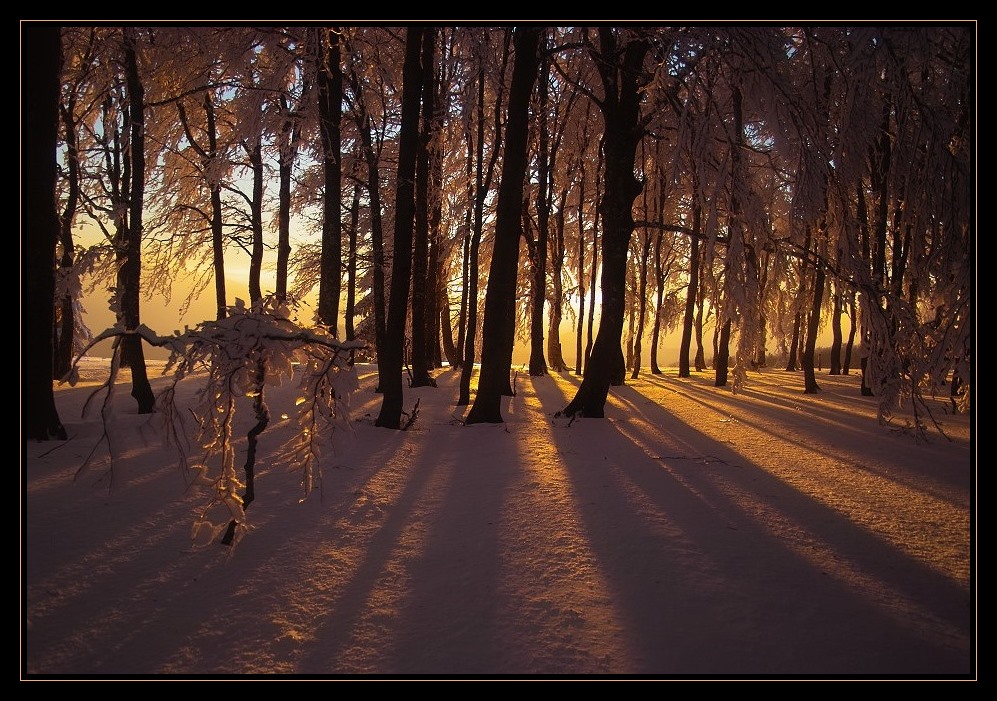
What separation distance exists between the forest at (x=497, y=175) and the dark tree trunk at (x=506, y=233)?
36 millimetres

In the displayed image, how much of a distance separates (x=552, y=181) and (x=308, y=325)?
15.0m

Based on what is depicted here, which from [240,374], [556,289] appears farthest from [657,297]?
[240,374]

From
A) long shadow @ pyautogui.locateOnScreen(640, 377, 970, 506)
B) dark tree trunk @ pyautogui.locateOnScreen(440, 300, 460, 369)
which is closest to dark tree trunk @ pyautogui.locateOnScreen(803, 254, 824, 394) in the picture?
long shadow @ pyautogui.locateOnScreen(640, 377, 970, 506)

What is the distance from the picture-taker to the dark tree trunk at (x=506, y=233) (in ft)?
26.2

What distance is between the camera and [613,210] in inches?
346

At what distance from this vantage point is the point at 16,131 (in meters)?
3.64

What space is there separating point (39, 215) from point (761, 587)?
8359 mm

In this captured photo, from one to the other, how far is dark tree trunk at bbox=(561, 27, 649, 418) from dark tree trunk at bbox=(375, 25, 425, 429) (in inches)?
123

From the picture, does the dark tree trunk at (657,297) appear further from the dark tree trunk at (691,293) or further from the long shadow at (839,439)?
the long shadow at (839,439)

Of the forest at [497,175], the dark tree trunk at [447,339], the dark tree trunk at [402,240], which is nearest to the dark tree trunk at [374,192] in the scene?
the forest at [497,175]

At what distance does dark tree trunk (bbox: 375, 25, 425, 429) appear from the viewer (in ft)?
25.2

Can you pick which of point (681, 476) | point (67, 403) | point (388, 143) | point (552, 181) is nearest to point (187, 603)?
point (681, 476)

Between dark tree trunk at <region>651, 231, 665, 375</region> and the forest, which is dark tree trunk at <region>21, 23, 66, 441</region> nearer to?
the forest
